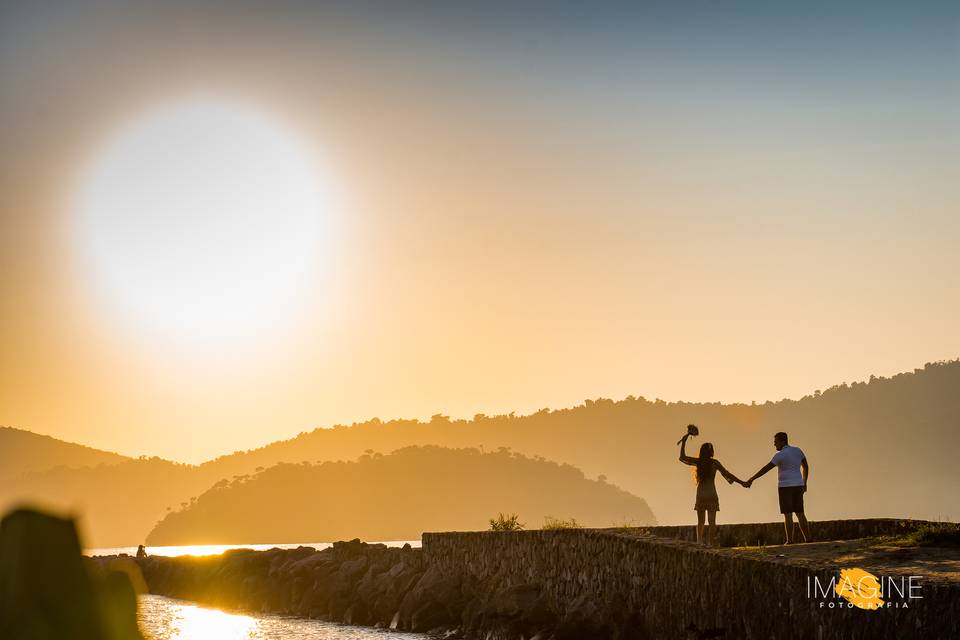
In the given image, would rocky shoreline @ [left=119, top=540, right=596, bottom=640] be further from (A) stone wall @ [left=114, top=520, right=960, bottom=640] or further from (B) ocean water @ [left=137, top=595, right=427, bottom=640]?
(B) ocean water @ [left=137, top=595, right=427, bottom=640]

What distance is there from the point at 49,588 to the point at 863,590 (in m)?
11.2

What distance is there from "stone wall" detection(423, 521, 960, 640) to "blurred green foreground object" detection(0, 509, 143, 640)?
1008cm

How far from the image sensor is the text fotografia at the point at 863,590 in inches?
440

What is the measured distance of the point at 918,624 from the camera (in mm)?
10742

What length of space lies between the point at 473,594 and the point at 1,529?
25.3 metres

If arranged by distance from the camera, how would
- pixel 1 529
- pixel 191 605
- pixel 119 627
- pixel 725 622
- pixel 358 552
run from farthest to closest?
pixel 191 605 < pixel 358 552 < pixel 725 622 < pixel 119 627 < pixel 1 529

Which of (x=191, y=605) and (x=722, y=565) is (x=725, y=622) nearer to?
(x=722, y=565)

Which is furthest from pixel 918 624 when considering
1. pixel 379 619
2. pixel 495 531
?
pixel 379 619

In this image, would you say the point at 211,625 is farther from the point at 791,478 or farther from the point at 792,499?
the point at 791,478

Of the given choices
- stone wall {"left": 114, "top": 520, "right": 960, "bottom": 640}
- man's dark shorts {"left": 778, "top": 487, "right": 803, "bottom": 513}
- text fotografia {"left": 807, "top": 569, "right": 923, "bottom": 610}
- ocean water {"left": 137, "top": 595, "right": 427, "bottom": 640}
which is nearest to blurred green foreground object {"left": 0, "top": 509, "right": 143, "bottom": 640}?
stone wall {"left": 114, "top": 520, "right": 960, "bottom": 640}

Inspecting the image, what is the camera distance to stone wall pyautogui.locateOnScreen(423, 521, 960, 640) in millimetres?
11227

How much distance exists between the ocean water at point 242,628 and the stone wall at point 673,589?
12.1 feet

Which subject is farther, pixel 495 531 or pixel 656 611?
pixel 495 531

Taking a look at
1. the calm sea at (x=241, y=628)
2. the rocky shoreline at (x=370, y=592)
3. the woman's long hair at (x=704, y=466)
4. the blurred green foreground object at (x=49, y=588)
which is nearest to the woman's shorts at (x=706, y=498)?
the woman's long hair at (x=704, y=466)
